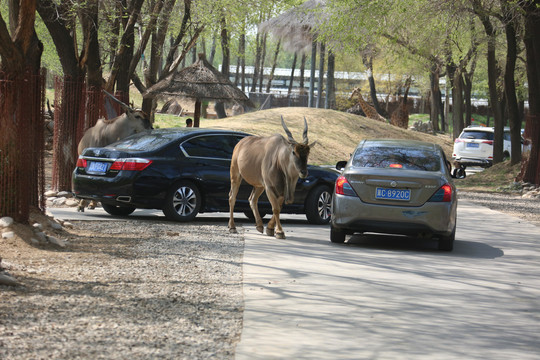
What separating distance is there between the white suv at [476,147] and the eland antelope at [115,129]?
76.2 feet

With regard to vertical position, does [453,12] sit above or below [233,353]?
above

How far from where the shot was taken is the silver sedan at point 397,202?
38.4 feet

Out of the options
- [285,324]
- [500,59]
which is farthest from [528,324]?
[500,59]

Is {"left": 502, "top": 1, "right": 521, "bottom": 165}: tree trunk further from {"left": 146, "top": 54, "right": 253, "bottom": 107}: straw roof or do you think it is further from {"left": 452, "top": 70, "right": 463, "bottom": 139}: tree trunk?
{"left": 452, "top": 70, "right": 463, "bottom": 139}: tree trunk

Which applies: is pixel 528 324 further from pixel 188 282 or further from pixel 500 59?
pixel 500 59

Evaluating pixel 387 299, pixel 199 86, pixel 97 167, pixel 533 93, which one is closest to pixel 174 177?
pixel 97 167

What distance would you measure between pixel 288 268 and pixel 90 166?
17.7 ft

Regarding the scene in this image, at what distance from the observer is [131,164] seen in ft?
45.3

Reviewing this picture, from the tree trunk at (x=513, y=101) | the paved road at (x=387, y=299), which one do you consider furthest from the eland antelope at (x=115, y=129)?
the tree trunk at (x=513, y=101)

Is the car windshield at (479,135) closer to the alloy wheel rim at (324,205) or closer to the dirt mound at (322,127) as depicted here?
the dirt mound at (322,127)

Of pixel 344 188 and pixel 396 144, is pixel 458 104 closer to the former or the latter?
pixel 396 144

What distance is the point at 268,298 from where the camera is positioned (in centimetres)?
805

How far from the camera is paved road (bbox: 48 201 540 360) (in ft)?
21.2

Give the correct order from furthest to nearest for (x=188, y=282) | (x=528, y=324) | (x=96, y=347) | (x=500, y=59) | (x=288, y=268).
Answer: (x=500, y=59)
(x=288, y=268)
(x=188, y=282)
(x=528, y=324)
(x=96, y=347)
